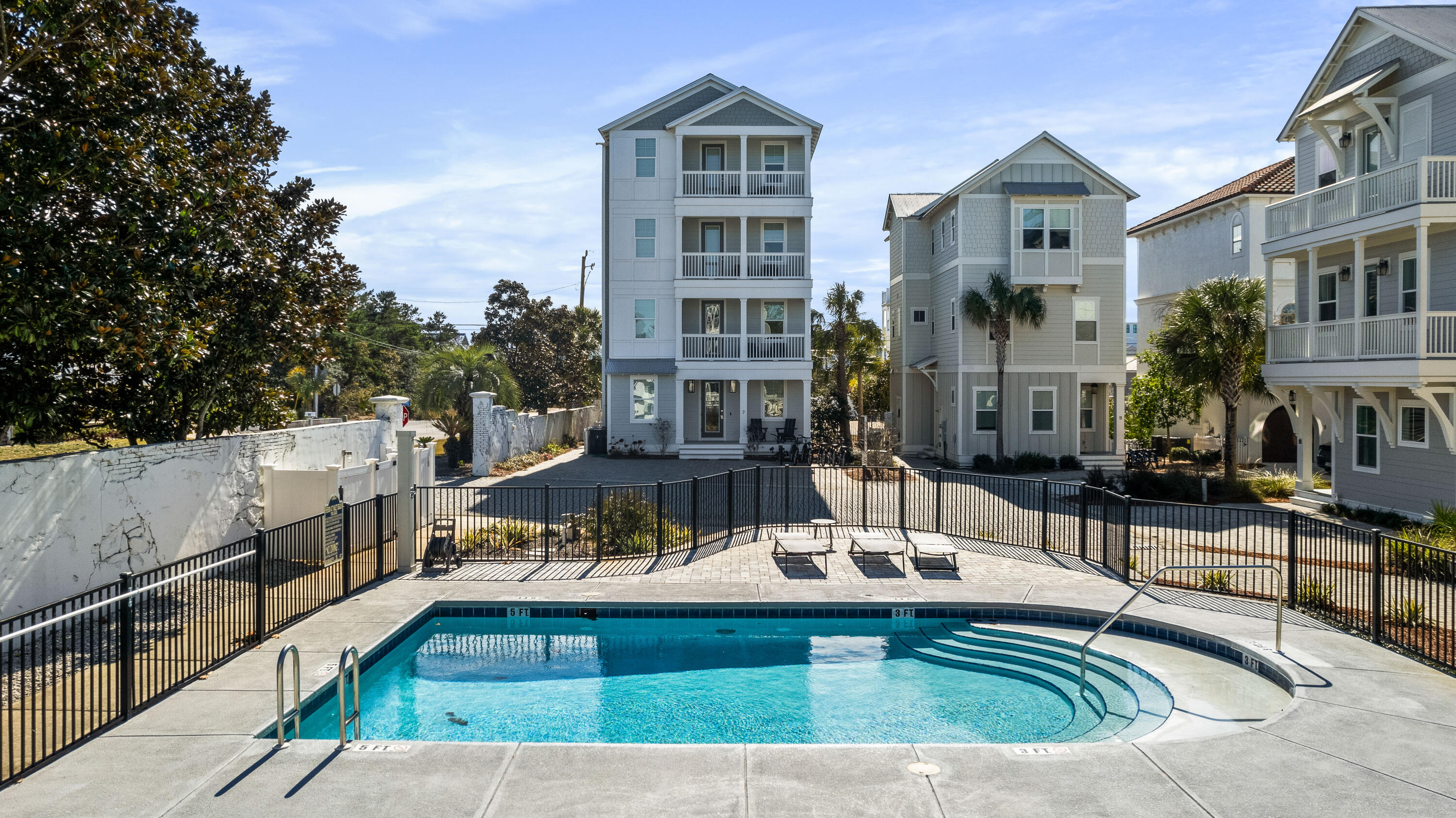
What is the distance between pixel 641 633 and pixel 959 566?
5.65 m

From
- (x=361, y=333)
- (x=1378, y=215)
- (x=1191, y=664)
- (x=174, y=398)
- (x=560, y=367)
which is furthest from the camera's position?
(x=361, y=333)

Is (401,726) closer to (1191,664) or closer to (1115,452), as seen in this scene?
(1191,664)

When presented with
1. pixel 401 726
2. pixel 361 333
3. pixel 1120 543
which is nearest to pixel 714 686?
pixel 401 726

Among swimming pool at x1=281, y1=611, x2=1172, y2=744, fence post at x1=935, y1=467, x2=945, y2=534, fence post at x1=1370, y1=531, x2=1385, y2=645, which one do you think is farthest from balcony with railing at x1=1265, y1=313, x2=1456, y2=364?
swimming pool at x1=281, y1=611, x2=1172, y2=744

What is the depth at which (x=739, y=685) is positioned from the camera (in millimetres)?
10148

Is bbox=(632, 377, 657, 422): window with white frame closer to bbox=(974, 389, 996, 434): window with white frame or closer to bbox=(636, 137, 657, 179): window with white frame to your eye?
bbox=(636, 137, 657, 179): window with white frame

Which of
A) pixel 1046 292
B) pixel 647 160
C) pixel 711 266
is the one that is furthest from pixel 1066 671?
pixel 647 160

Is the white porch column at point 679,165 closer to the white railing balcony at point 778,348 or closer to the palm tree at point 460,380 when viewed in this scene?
the white railing balcony at point 778,348

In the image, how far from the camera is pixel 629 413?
3177 centimetres

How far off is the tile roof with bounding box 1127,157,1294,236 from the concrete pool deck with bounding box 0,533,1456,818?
26107 mm

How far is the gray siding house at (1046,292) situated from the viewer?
29.3 m

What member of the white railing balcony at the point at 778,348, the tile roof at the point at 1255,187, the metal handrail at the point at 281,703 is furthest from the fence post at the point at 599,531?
the tile roof at the point at 1255,187

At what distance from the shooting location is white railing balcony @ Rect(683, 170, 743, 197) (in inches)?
1228

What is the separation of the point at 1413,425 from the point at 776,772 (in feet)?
62.7
